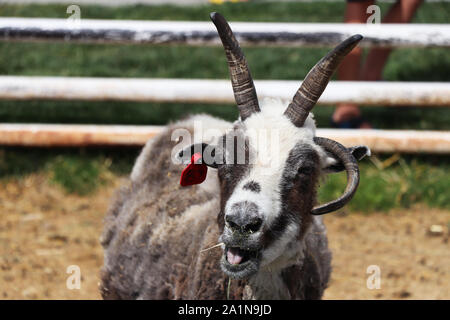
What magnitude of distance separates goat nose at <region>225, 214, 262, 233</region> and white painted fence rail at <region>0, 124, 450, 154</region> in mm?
3471

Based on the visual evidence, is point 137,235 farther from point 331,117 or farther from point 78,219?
point 331,117

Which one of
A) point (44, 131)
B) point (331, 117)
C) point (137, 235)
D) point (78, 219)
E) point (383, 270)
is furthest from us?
point (331, 117)

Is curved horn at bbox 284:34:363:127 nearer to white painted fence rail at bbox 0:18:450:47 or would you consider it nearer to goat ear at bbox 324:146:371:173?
goat ear at bbox 324:146:371:173

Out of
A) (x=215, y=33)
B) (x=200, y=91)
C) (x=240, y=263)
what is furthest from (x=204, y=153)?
(x=200, y=91)

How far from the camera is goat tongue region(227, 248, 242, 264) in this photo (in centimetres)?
316

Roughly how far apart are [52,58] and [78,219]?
3.66 meters

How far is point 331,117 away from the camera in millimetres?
7660

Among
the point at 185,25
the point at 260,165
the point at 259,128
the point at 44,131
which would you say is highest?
the point at 185,25

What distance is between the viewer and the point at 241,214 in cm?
302

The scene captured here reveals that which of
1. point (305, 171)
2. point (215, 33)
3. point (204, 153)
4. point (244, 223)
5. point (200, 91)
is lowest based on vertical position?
point (244, 223)

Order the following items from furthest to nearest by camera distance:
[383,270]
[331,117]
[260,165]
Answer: [331,117] < [383,270] < [260,165]

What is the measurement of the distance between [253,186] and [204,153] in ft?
1.59

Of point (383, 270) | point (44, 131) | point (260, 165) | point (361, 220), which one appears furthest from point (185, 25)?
point (260, 165)

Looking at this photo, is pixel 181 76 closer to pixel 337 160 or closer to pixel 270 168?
pixel 337 160
